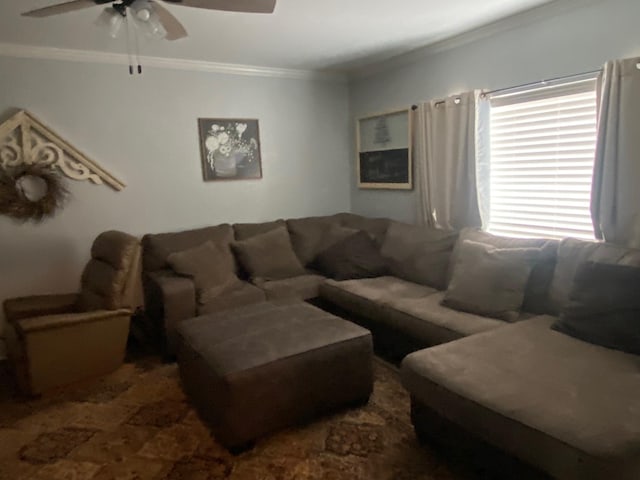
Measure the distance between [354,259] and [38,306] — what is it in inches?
96.5

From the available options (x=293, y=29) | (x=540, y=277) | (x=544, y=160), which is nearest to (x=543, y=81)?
(x=544, y=160)

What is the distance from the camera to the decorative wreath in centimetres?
339

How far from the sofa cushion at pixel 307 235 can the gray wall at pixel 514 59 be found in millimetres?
671

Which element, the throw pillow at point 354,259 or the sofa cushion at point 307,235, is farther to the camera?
the sofa cushion at point 307,235

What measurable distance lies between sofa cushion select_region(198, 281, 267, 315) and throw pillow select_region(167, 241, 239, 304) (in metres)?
0.04

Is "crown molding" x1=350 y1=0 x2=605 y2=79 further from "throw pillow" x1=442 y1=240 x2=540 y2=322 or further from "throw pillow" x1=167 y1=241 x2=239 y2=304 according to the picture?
"throw pillow" x1=167 y1=241 x2=239 y2=304

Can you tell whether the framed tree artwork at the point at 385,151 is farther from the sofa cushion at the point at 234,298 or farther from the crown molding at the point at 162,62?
the sofa cushion at the point at 234,298

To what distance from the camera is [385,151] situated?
4.48 metres

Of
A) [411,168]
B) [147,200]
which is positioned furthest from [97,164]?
[411,168]

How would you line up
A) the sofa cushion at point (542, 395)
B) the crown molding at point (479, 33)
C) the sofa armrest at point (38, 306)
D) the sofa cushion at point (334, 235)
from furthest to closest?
the sofa cushion at point (334, 235) < the sofa armrest at point (38, 306) < the crown molding at point (479, 33) < the sofa cushion at point (542, 395)

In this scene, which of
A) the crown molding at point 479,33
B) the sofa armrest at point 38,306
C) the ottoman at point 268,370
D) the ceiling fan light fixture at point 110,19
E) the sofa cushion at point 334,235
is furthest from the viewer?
the sofa cushion at point 334,235

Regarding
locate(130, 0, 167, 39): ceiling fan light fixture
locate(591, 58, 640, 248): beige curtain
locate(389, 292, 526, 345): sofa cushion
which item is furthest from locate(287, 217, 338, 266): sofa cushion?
locate(130, 0, 167, 39): ceiling fan light fixture

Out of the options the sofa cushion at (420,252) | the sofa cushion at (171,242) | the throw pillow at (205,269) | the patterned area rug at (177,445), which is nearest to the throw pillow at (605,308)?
the patterned area rug at (177,445)

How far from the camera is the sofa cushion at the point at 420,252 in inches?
136
